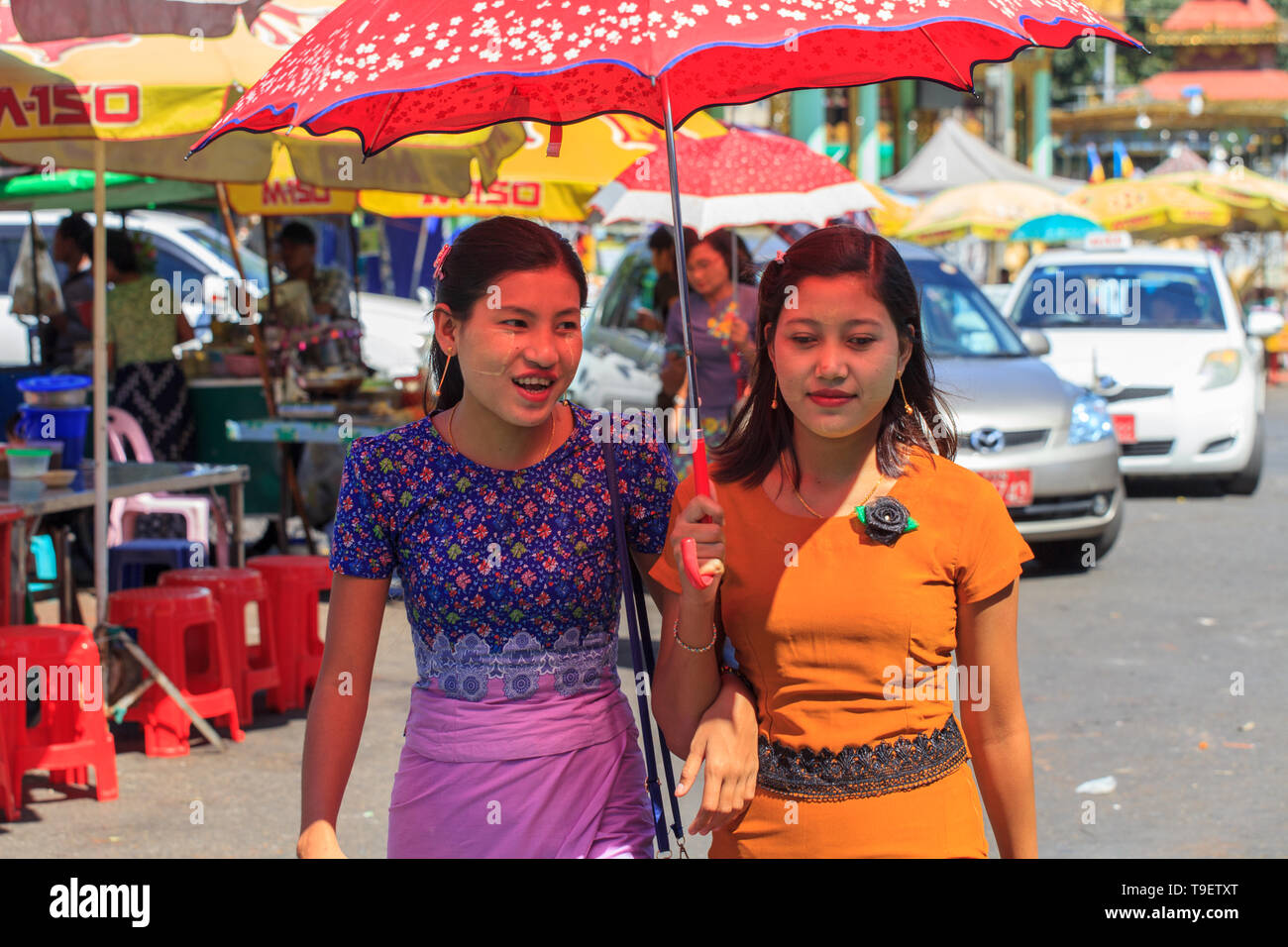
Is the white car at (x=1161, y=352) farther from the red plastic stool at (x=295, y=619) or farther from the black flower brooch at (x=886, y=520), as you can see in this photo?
the black flower brooch at (x=886, y=520)

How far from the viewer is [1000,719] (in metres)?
2.44

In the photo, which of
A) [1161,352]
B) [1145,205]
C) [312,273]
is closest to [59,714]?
[312,273]

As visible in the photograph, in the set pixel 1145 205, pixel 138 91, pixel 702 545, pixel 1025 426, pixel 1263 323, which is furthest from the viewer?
pixel 1145 205

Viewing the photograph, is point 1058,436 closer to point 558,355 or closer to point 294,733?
point 294,733

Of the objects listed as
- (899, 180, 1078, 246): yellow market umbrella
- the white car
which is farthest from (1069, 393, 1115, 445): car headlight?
(899, 180, 1078, 246): yellow market umbrella

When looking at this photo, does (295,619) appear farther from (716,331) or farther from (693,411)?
(693,411)

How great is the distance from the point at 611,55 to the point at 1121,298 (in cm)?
1186

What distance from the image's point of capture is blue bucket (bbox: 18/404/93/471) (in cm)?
656

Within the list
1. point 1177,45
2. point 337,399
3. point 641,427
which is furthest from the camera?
→ point 1177,45

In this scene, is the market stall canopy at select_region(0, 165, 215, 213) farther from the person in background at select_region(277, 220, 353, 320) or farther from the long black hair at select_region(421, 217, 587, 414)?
the long black hair at select_region(421, 217, 587, 414)

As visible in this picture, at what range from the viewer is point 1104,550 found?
32.0 feet

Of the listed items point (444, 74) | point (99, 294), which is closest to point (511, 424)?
point (444, 74)
